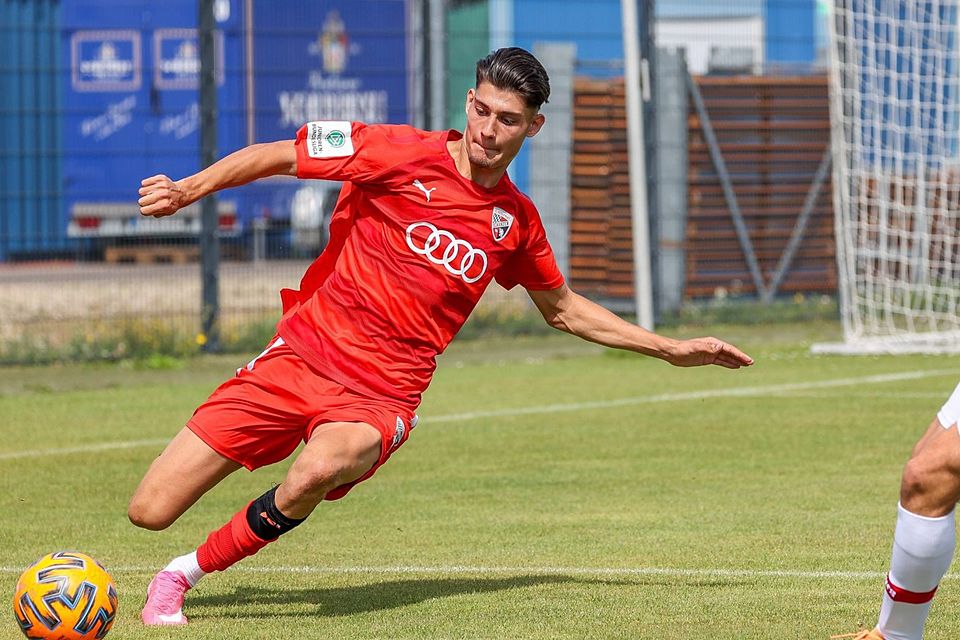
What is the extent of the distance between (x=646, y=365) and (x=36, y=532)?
841 centimetres

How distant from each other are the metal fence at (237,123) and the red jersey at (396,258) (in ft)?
32.0

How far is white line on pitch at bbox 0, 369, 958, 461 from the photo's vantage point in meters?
10.8

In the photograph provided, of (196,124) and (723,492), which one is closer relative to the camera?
(723,492)

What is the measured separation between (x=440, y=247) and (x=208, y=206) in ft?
33.3

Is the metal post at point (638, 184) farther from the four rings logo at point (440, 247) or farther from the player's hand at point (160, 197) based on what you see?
the player's hand at point (160, 197)

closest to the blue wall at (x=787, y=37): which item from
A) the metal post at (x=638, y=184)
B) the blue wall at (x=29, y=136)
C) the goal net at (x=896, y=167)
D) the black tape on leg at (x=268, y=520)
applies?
the goal net at (x=896, y=167)

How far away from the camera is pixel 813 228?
19.9m

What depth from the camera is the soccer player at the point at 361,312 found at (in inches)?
237

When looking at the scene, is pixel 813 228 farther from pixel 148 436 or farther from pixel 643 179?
pixel 148 436

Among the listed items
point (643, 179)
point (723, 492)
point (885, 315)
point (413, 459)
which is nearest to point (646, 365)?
point (643, 179)

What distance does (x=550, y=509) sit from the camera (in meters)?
8.42

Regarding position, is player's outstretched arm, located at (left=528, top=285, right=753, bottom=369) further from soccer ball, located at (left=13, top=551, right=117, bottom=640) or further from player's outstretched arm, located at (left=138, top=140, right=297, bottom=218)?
soccer ball, located at (left=13, top=551, right=117, bottom=640)

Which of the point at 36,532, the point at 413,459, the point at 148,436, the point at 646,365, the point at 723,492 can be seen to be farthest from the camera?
the point at 646,365

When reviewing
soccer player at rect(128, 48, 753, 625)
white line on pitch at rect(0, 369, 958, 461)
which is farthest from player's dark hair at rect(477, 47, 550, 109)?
white line on pitch at rect(0, 369, 958, 461)
